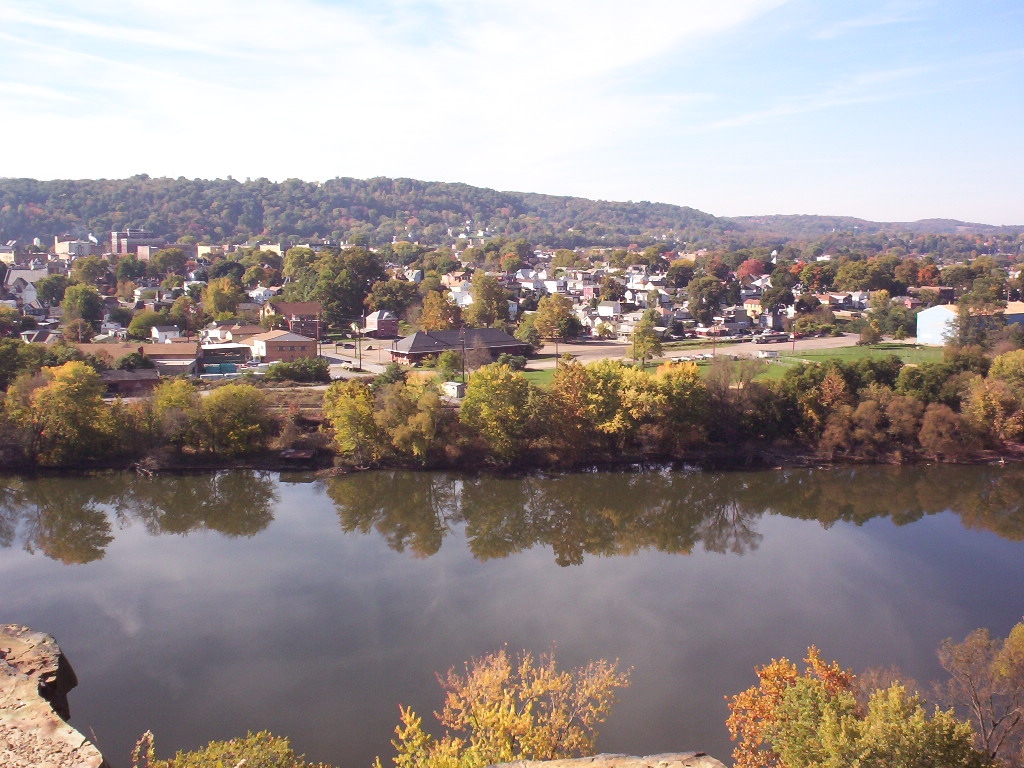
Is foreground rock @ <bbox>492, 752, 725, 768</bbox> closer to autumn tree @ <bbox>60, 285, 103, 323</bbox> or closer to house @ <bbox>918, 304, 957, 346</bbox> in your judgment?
house @ <bbox>918, 304, 957, 346</bbox>

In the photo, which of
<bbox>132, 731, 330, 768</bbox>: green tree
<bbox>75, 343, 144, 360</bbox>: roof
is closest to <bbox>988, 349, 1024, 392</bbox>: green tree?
<bbox>132, 731, 330, 768</bbox>: green tree

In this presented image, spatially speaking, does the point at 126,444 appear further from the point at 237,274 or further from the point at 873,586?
the point at 237,274

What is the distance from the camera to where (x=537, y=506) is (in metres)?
10.4

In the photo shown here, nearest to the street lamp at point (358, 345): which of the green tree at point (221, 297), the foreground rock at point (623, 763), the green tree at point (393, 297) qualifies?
the green tree at point (393, 297)

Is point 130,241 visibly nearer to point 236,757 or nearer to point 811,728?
point 236,757

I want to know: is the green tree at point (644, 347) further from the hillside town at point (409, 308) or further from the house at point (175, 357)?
the house at point (175, 357)

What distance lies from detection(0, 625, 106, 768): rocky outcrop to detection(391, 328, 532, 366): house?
44.1 feet

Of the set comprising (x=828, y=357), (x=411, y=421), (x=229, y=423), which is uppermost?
(x=828, y=357)

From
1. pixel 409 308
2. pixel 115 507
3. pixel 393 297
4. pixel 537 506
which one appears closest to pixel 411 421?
pixel 537 506

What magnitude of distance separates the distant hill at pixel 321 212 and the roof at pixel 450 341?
1722 inches

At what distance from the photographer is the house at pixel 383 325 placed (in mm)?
22281

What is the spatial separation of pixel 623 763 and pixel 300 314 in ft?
66.7

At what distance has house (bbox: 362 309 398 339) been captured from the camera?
73.1 feet

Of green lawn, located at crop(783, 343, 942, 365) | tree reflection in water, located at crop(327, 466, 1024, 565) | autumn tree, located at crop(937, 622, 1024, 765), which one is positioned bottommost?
tree reflection in water, located at crop(327, 466, 1024, 565)
